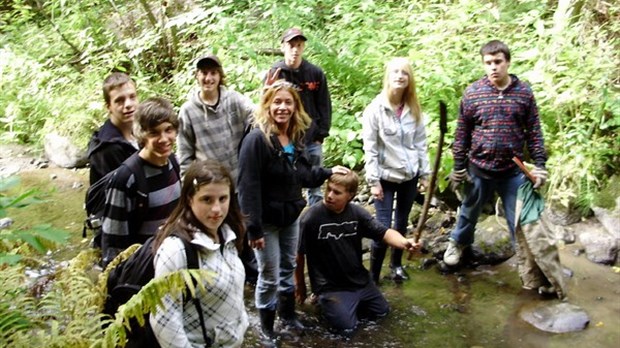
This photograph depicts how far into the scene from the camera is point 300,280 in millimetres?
5199

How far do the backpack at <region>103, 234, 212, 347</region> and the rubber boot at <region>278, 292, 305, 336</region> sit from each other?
6.45 ft

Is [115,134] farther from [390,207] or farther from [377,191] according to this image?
[390,207]

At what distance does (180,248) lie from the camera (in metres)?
2.73

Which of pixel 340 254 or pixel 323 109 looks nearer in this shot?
pixel 340 254

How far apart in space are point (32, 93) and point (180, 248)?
32.0 feet

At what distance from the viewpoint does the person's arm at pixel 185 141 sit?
16.4ft

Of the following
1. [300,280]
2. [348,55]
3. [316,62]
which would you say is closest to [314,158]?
[300,280]

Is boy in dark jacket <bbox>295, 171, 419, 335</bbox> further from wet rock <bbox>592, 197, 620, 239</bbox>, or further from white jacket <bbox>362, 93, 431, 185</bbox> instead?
wet rock <bbox>592, 197, 620, 239</bbox>

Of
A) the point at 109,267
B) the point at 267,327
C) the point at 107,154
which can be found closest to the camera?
the point at 109,267

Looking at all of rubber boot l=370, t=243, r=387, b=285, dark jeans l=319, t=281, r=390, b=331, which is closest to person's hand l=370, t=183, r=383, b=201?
rubber boot l=370, t=243, r=387, b=285

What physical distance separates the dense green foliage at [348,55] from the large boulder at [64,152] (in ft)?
0.56

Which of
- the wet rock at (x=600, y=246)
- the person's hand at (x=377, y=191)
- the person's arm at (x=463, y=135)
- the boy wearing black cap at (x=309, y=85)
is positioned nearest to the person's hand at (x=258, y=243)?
the person's hand at (x=377, y=191)

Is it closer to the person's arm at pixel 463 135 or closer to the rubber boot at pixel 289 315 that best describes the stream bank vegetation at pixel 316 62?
the person's arm at pixel 463 135

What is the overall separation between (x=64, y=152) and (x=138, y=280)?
8181mm
